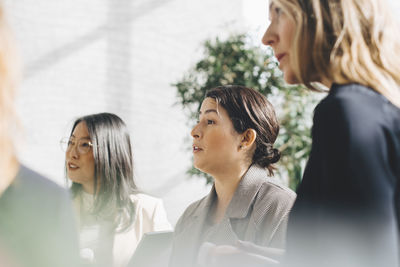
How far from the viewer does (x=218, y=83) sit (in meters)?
3.39

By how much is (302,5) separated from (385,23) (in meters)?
0.17

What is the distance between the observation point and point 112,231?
7.52 ft

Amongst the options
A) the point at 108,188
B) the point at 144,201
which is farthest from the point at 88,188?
the point at 144,201

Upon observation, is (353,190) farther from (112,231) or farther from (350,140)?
(112,231)

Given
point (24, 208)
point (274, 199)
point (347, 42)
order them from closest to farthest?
point (24, 208), point (347, 42), point (274, 199)

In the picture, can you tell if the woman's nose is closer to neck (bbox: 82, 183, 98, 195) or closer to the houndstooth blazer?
neck (bbox: 82, 183, 98, 195)

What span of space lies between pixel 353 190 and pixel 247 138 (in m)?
1.22

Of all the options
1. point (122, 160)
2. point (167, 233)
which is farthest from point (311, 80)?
point (122, 160)

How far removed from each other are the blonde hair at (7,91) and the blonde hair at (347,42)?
0.55m

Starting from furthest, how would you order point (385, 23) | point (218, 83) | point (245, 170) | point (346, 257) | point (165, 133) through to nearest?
point (165, 133), point (218, 83), point (245, 170), point (385, 23), point (346, 257)

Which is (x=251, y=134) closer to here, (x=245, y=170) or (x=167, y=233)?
(x=245, y=170)

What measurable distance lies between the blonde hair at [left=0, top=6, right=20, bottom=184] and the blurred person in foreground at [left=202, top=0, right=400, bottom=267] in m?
0.50

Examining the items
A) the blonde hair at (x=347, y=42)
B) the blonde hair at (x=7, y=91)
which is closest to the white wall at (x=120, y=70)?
the blonde hair at (x=347, y=42)

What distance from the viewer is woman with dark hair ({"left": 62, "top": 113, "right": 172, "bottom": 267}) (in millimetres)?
2318
